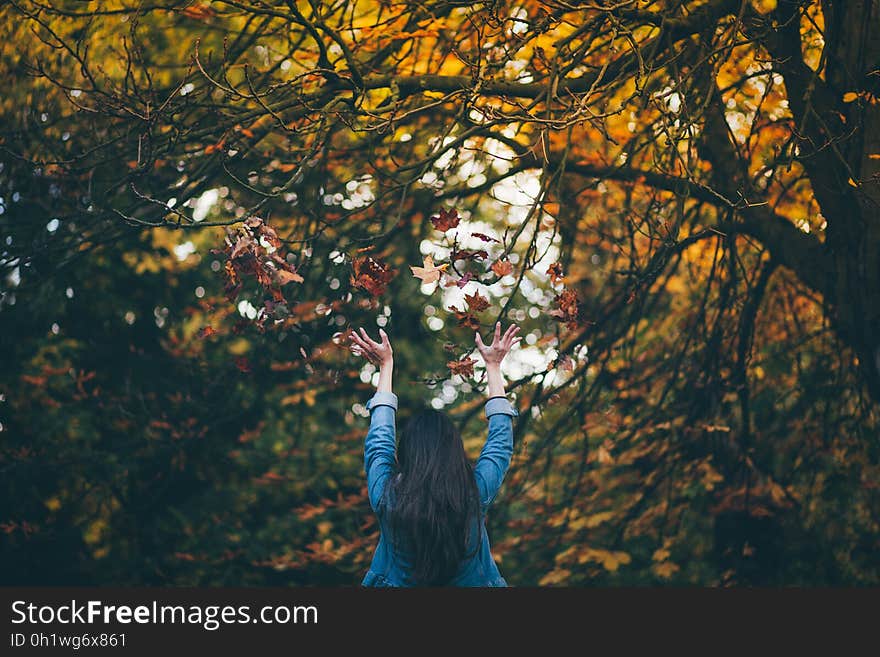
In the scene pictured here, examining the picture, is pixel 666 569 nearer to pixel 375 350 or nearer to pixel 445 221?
pixel 445 221

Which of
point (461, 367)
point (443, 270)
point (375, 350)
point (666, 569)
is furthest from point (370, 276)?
point (666, 569)

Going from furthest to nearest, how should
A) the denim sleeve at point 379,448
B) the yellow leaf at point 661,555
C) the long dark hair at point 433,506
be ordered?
1. the yellow leaf at point 661,555
2. the denim sleeve at point 379,448
3. the long dark hair at point 433,506

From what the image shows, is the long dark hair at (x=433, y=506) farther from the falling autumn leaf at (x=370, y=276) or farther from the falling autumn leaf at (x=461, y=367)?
the falling autumn leaf at (x=370, y=276)

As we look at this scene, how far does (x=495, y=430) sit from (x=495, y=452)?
9 centimetres

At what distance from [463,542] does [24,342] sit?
22.3 feet

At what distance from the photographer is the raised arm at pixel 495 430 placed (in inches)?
109

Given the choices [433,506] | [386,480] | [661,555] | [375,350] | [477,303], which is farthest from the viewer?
[661,555]

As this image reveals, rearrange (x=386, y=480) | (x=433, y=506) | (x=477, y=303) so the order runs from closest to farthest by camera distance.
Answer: (x=433, y=506), (x=386, y=480), (x=477, y=303)

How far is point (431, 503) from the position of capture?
8.54 ft

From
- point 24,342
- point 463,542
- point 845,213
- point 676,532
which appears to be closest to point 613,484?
point 676,532

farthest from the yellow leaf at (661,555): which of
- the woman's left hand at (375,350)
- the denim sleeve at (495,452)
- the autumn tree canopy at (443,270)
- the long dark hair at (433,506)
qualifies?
the long dark hair at (433,506)

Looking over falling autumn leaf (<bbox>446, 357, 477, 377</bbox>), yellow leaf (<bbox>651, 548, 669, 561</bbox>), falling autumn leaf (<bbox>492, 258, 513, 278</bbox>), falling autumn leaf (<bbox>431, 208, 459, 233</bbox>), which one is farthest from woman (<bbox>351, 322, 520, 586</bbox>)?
yellow leaf (<bbox>651, 548, 669, 561</bbox>)

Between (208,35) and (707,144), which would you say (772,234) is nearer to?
(707,144)

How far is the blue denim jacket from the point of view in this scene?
2701 millimetres
